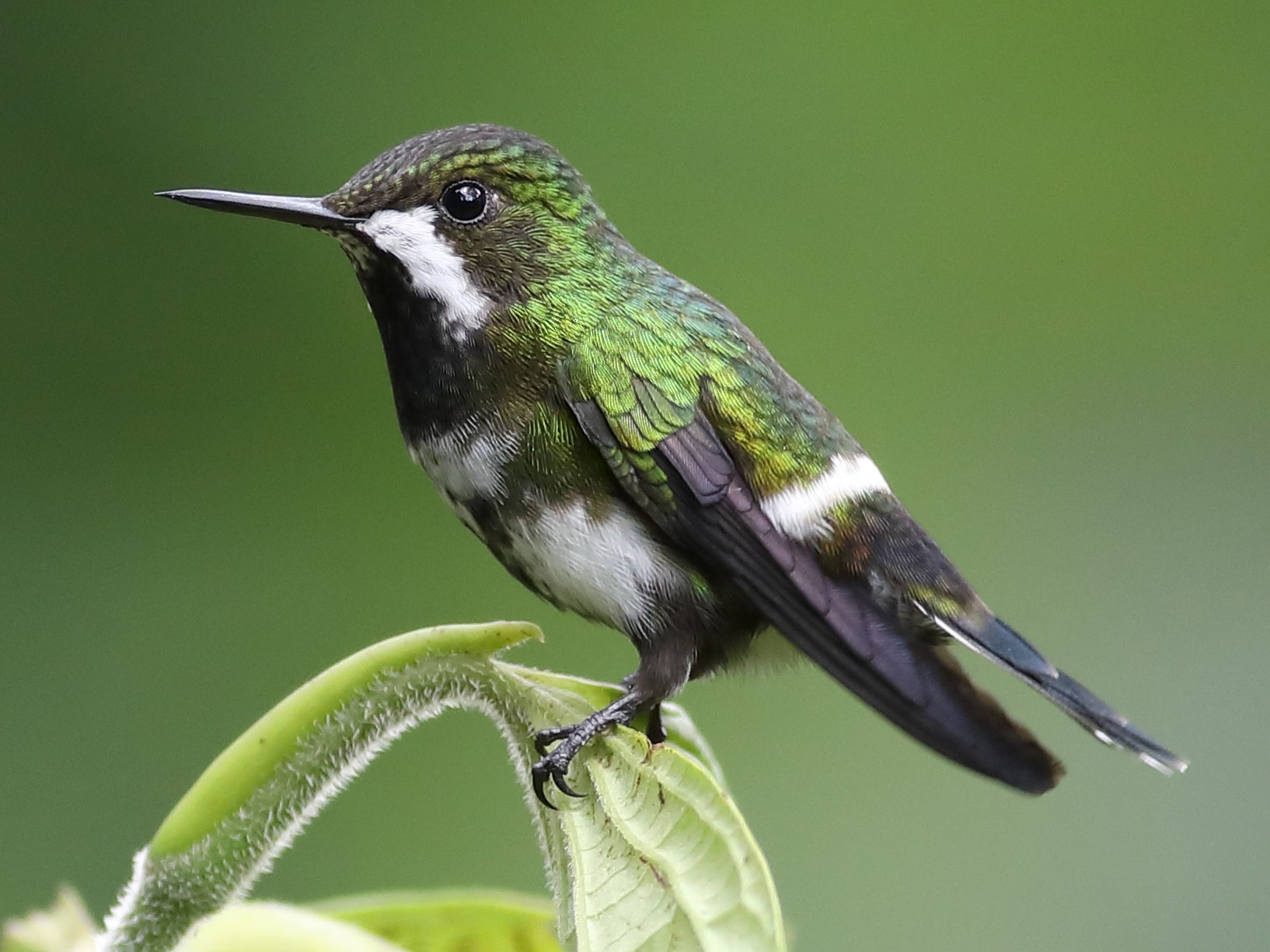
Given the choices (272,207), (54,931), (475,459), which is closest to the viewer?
(54,931)

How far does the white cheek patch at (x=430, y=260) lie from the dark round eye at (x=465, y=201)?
0.02 metres

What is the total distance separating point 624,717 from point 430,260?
0.46 metres

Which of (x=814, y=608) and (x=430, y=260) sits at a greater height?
(x=430, y=260)

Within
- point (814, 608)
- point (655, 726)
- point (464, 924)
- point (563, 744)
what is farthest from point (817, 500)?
point (464, 924)

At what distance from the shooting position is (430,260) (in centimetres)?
134

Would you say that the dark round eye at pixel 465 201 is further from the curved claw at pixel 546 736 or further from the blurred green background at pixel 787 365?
the blurred green background at pixel 787 365

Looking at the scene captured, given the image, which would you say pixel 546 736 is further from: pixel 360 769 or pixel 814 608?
pixel 814 608

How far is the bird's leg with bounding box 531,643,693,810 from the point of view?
43.9 inches

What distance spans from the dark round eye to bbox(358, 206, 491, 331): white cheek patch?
0.08 ft

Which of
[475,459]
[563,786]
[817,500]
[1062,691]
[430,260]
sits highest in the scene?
[430,260]

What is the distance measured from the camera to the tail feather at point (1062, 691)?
1349 millimetres

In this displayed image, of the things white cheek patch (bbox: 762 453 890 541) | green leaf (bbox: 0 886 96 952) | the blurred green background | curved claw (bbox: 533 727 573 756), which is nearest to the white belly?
white cheek patch (bbox: 762 453 890 541)

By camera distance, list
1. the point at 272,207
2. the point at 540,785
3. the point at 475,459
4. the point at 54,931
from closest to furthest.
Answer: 1. the point at 54,931
2. the point at 540,785
3. the point at 272,207
4. the point at 475,459

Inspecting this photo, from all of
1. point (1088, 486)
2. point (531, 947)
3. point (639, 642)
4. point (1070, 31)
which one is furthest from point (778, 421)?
point (1070, 31)
